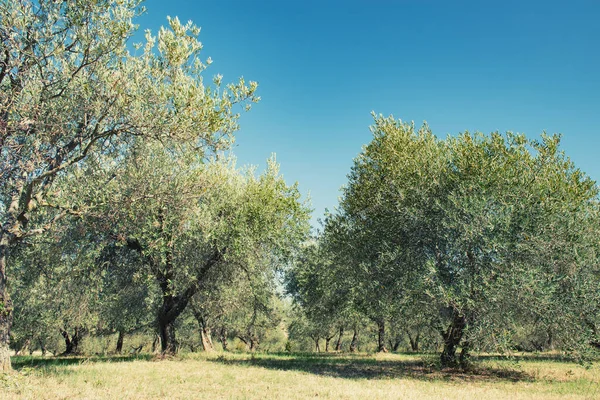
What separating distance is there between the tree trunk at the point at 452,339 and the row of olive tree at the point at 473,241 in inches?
2.6

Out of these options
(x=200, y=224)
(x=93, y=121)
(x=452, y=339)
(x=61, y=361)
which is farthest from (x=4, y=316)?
(x=452, y=339)

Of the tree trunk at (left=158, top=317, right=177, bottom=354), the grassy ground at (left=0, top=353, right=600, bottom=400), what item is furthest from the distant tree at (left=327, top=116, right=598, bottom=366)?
the tree trunk at (left=158, top=317, right=177, bottom=354)

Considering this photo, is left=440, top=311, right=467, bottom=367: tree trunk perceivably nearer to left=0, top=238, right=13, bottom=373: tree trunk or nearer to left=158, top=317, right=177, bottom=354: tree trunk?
left=158, top=317, right=177, bottom=354: tree trunk

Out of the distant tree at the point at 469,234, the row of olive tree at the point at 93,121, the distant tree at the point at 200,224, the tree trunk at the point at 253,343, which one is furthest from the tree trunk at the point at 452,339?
the tree trunk at the point at 253,343

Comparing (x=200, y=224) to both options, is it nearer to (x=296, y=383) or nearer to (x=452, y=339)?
(x=296, y=383)

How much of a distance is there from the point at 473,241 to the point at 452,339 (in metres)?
6.58

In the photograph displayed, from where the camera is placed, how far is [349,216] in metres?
25.5

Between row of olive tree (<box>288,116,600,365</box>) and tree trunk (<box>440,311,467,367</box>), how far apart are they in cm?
7

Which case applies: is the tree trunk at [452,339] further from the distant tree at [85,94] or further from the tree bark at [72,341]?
the tree bark at [72,341]

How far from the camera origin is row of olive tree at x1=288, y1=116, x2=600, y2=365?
56.7 feet

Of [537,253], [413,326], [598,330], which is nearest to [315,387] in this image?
[413,326]

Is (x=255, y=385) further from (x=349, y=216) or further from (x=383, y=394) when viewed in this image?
(x=349, y=216)

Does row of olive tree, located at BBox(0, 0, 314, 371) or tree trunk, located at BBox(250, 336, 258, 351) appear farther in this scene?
tree trunk, located at BBox(250, 336, 258, 351)

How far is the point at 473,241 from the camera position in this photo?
17922 millimetres
